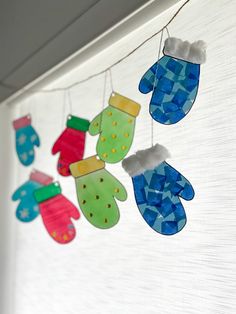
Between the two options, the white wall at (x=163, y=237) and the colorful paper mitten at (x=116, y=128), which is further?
the colorful paper mitten at (x=116, y=128)

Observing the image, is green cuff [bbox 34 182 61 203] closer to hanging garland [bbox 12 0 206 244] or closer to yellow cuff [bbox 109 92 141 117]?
hanging garland [bbox 12 0 206 244]

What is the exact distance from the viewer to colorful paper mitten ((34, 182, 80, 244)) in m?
0.97

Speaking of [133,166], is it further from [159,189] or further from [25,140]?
[25,140]

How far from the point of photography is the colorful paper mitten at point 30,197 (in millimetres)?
1076

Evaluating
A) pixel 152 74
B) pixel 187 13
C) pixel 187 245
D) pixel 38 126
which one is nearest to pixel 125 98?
pixel 152 74

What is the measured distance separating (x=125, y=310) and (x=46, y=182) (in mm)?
428

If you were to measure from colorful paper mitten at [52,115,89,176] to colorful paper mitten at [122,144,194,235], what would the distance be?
23 cm

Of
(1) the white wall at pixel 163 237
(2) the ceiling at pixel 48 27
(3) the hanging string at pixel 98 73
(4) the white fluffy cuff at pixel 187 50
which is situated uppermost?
(2) the ceiling at pixel 48 27

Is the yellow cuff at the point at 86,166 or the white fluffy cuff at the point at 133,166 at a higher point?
the yellow cuff at the point at 86,166

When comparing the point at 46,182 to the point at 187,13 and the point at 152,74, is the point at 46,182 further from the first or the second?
the point at 187,13

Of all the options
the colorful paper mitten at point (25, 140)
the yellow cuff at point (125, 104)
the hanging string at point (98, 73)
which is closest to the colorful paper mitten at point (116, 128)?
the yellow cuff at point (125, 104)

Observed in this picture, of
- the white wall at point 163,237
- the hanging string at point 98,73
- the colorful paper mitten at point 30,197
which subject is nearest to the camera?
the white wall at point 163,237

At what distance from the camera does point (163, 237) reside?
758 millimetres

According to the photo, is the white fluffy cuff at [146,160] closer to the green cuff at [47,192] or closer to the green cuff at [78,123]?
the green cuff at [78,123]
